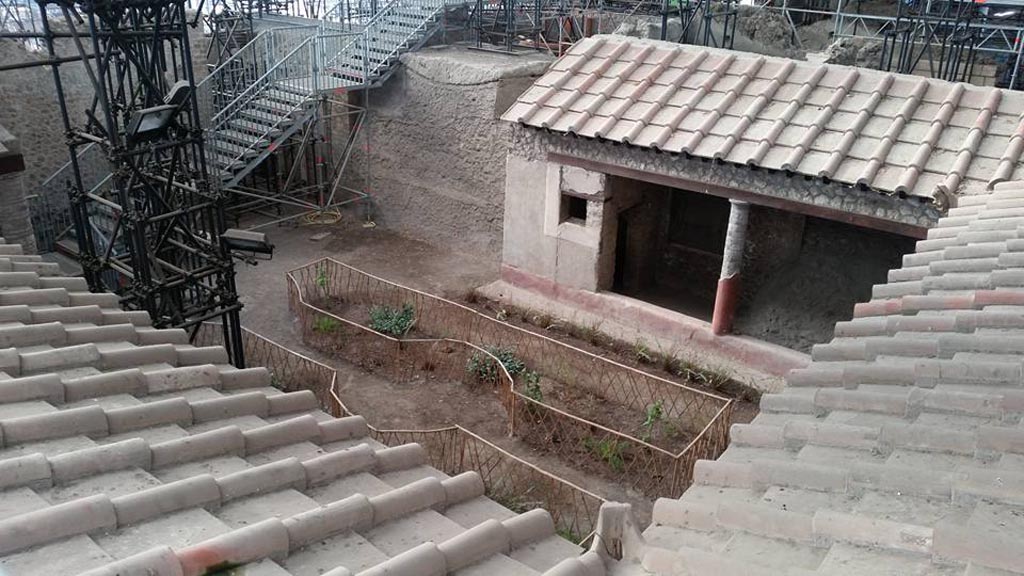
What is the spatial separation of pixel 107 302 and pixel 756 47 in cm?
1711

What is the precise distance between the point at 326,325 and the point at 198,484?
8486 millimetres

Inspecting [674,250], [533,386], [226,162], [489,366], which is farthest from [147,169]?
[674,250]

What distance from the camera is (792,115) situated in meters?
9.88

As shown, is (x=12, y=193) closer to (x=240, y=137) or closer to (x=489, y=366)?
(x=240, y=137)

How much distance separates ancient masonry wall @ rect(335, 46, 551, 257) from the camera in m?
14.3

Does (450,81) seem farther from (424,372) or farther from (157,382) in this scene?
(157,382)

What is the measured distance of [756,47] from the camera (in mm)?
19531

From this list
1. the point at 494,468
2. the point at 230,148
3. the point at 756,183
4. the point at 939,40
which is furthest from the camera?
the point at 939,40

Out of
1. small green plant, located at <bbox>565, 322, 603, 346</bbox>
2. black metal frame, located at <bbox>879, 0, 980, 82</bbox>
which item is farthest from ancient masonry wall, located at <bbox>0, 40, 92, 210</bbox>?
black metal frame, located at <bbox>879, 0, 980, 82</bbox>

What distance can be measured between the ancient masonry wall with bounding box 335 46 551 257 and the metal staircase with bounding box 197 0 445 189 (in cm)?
64

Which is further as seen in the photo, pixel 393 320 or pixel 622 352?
pixel 393 320

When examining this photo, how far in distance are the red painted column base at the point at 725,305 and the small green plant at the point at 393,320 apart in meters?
4.44

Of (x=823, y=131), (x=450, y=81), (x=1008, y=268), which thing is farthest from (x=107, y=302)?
(x=450, y=81)

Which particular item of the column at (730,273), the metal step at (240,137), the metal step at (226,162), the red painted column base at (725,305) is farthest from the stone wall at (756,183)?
the metal step at (226,162)
